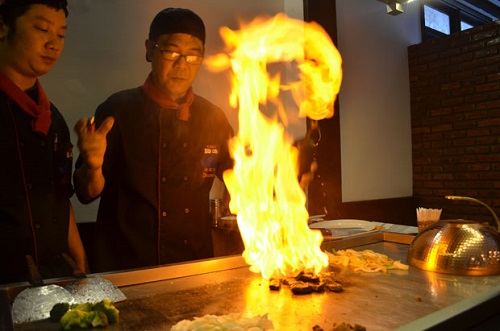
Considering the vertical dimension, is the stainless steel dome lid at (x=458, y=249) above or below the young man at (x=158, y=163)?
below

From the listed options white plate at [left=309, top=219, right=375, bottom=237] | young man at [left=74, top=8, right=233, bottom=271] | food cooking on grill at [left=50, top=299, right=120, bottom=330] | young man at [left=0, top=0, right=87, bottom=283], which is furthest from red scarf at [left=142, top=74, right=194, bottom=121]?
food cooking on grill at [left=50, top=299, right=120, bottom=330]

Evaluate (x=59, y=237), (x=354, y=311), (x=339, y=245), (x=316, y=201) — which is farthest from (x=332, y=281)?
(x=316, y=201)

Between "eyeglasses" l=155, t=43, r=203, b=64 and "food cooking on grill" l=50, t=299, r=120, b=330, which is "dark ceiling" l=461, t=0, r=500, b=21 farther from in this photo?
"food cooking on grill" l=50, t=299, r=120, b=330

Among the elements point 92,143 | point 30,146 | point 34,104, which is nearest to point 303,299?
point 92,143

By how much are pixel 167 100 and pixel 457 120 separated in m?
4.14

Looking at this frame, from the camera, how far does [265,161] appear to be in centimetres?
307

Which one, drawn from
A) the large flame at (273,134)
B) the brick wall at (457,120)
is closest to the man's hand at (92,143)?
the large flame at (273,134)

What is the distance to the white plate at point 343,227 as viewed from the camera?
3209 mm

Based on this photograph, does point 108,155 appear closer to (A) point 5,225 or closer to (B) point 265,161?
(A) point 5,225

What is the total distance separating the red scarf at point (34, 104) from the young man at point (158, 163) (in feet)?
0.80

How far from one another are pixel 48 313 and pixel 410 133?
18.6 ft

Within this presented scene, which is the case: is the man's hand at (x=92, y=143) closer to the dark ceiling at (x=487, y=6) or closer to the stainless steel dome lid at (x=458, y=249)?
the stainless steel dome lid at (x=458, y=249)

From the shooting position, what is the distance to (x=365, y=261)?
8.07ft

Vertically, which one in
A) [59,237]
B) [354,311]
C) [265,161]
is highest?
[265,161]
